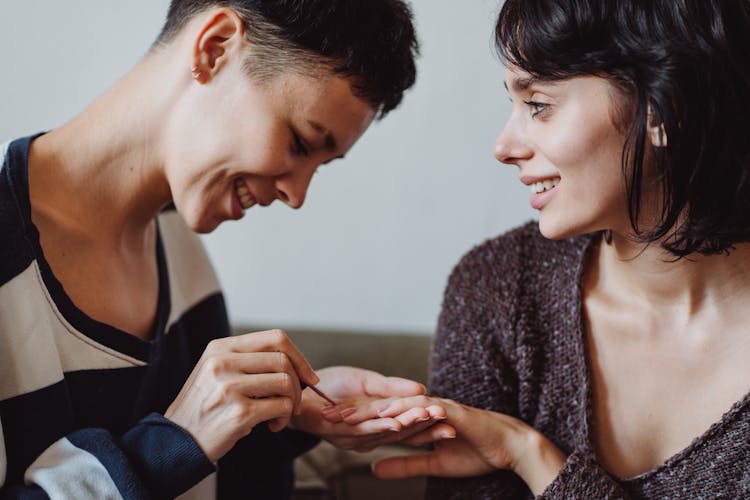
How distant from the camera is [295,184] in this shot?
117cm

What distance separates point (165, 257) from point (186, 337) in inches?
5.4

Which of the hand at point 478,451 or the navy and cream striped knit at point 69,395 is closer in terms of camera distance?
the navy and cream striped knit at point 69,395

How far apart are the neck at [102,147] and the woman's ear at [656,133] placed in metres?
0.60

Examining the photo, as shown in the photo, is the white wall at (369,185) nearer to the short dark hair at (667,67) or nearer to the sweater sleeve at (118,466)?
the short dark hair at (667,67)

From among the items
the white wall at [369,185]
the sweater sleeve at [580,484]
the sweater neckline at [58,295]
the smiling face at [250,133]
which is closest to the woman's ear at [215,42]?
the smiling face at [250,133]

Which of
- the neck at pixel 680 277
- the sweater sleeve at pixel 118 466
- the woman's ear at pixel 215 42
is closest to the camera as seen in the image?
the sweater sleeve at pixel 118 466

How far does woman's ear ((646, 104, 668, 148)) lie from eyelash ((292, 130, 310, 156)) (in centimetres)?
44

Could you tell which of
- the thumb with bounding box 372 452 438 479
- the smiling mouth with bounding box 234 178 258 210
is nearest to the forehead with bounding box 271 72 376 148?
the smiling mouth with bounding box 234 178 258 210

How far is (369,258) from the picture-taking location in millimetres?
1833

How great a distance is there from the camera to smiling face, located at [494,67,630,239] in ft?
3.42

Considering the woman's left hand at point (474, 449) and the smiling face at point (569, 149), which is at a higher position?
the smiling face at point (569, 149)

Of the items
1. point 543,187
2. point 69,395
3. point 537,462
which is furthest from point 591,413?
point 69,395

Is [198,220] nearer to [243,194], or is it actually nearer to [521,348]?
[243,194]

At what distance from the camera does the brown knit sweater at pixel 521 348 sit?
122cm
